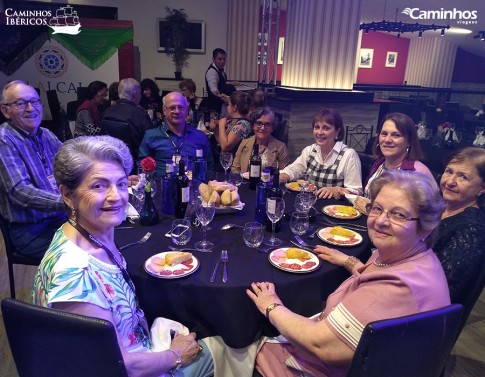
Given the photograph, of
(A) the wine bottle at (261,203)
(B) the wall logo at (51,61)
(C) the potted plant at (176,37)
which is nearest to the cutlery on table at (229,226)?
(A) the wine bottle at (261,203)

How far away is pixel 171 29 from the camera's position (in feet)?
29.3

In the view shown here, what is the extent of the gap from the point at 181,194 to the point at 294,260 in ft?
2.41

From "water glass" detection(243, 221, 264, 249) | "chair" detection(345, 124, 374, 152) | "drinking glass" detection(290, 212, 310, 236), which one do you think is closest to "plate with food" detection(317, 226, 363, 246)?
"drinking glass" detection(290, 212, 310, 236)

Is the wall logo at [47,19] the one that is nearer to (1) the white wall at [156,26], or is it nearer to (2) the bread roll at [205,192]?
(1) the white wall at [156,26]

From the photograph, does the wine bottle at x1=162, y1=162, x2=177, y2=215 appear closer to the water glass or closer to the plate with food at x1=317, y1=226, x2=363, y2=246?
the water glass

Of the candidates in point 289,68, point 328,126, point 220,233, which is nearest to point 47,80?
point 289,68

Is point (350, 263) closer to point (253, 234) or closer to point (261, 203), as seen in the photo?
point (253, 234)

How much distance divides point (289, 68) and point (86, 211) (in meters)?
4.63

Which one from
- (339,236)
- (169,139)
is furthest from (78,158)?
(169,139)

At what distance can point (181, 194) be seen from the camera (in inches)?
80.2

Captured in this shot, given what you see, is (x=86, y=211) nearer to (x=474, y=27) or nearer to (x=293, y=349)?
(x=293, y=349)

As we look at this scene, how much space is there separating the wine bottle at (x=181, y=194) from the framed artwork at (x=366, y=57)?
45.4 ft

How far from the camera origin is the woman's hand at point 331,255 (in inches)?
65.6

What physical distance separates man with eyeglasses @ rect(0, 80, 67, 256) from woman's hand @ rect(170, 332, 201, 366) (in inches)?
51.6
